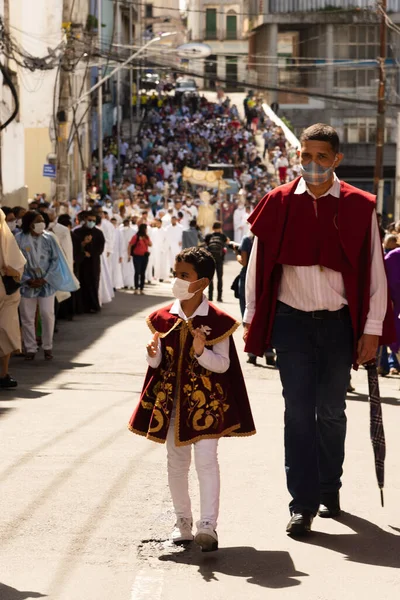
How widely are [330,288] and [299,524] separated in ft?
3.74

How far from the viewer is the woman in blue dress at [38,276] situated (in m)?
15.8

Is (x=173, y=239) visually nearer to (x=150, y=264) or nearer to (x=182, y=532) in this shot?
(x=150, y=264)

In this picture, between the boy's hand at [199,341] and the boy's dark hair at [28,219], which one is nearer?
the boy's hand at [199,341]

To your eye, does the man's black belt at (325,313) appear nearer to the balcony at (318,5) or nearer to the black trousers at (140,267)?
the black trousers at (140,267)

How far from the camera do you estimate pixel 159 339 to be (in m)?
6.68

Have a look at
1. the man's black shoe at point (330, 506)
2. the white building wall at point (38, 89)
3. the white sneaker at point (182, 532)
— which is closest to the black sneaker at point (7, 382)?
the man's black shoe at point (330, 506)

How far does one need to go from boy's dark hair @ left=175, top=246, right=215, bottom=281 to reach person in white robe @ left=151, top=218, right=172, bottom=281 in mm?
28007

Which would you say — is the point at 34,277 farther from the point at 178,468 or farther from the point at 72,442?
the point at 178,468

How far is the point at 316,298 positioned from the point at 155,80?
74272mm

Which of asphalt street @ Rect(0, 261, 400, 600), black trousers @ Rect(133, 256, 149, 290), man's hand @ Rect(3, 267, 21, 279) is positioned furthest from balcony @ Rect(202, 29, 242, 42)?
asphalt street @ Rect(0, 261, 400, 600)

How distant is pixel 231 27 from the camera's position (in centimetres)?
12669

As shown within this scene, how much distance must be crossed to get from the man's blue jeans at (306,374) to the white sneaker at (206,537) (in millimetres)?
600

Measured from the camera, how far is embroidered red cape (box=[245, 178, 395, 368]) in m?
6.79

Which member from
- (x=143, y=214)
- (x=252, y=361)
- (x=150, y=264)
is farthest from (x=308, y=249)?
(x=150, y=264)
